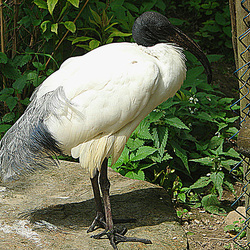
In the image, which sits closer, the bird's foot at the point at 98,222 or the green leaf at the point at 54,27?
the bird's foot at the point at 98,222

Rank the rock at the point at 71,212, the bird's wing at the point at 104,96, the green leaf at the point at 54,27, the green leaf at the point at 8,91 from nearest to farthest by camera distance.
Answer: the bird's wing at the point at 104,96
the rock at the point at 71,212
the green leaf at the point at 54,27
the green leaf at the point at 8,91

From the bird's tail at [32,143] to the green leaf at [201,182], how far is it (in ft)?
6.36

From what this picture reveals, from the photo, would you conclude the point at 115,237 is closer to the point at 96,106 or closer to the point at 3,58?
the point at 96,106

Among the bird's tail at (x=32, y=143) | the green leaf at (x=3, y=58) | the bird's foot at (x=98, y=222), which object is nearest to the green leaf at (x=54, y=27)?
the green leaf at (x=3, y=58)

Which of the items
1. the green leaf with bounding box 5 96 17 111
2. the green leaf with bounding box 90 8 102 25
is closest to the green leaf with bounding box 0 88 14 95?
the green leaf with bounding box 5 96 17 111

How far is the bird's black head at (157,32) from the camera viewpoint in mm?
3469

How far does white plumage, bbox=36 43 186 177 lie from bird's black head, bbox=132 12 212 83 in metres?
0.21

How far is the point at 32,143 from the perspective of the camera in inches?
127

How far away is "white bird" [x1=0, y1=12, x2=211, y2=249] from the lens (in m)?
3.10

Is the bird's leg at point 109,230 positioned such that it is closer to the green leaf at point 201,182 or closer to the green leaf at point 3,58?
the green leaf at point 201,182

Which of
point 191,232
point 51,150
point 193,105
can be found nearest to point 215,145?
point 193,105

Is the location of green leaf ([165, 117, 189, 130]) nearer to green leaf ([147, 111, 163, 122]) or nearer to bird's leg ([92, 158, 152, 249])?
green leaf ([147, 111, 163, 122])

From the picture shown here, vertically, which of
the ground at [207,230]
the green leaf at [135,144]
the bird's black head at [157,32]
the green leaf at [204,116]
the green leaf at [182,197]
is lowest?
the ground at [207,230]

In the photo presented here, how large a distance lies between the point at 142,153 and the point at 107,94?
1523 mm
